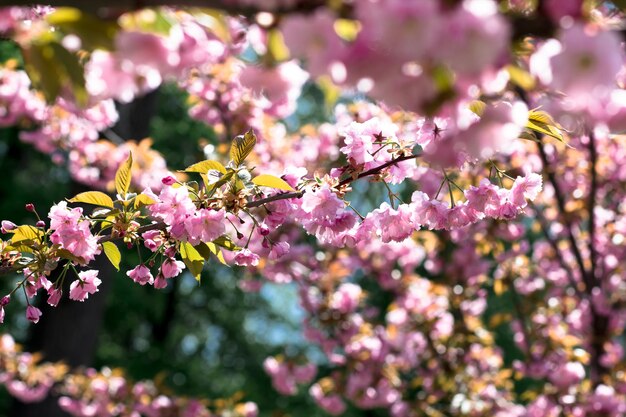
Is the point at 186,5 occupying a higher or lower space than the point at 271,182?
higher

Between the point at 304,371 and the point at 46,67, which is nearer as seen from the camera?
the point at 46,67

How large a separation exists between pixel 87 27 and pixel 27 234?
4.64 feet

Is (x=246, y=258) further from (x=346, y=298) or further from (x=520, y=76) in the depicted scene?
(x=346, y=298)

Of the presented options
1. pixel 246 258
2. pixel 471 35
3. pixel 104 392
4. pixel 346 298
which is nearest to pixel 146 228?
pixel 246 258

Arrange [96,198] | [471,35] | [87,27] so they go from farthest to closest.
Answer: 1. [96,198]
2. [87,27]
3. [471,35]

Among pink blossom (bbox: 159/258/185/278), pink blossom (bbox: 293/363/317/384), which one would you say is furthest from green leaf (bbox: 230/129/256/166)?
pink blossom (bbox: 293/363/317/384)

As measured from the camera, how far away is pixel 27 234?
7.32 ft

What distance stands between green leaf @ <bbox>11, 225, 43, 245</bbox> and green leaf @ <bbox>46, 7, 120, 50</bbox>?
4.49 ft

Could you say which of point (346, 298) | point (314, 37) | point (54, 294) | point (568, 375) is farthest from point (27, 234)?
point (568, 375)

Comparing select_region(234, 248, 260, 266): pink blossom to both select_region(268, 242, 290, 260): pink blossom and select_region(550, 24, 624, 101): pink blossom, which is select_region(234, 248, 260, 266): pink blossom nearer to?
select_region(268, 242, 290, 260): pink blossom

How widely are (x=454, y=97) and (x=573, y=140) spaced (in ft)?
12.6

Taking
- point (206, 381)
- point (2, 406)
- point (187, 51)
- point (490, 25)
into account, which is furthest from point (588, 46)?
point (206, 381)

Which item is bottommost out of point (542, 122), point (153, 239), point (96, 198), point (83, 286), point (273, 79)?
point (83, 286)

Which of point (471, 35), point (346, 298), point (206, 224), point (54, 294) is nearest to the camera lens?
point (471, 35)
